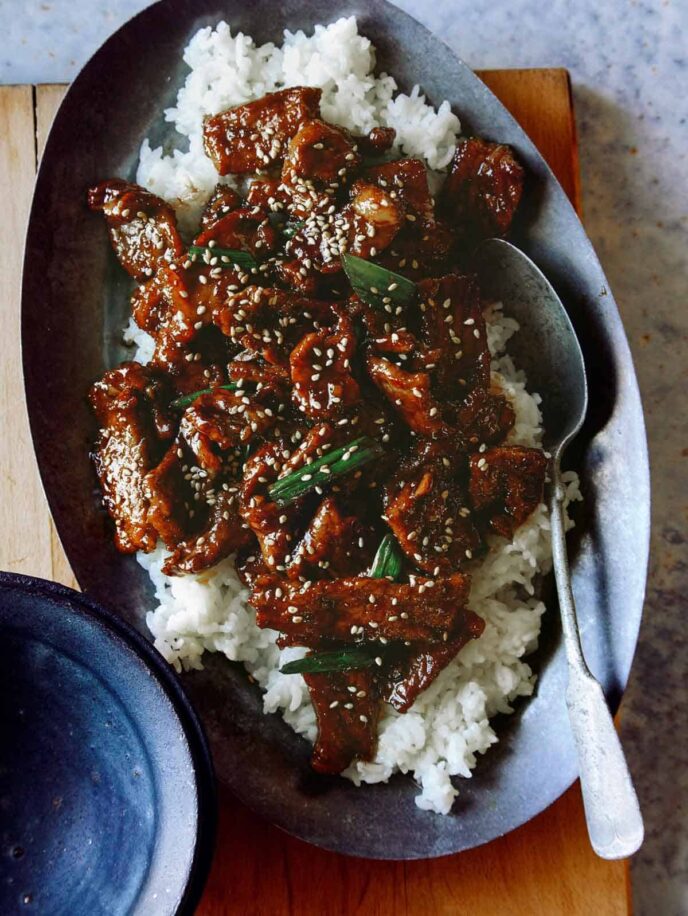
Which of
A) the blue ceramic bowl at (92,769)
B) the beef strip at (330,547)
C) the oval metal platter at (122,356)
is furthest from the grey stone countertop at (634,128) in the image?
the blue ceramic bowl at (92,769)

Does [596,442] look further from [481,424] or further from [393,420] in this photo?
[393,420]

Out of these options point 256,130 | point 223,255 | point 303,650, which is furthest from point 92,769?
point 256,130

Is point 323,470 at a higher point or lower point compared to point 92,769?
higher

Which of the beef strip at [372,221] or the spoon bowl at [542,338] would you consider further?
the spoon bowl at [542,338]

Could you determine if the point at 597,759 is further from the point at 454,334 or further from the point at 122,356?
the point at 122,356

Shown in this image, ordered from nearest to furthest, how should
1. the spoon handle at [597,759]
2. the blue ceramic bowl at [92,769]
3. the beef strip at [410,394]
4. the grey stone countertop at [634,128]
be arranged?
the blue ceramic bowl at [92,769] → the spoon handle at [597,759] → the beef strip at [410,394] → the grey stone countertop at [634,128]

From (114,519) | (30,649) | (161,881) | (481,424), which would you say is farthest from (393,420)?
(161,881)

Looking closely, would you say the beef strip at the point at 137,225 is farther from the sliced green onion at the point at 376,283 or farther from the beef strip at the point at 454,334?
the beef strip at the point at 454,334
